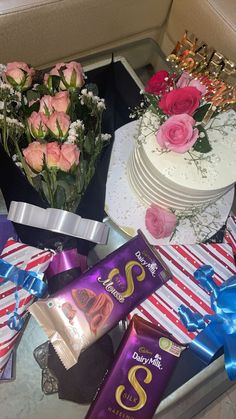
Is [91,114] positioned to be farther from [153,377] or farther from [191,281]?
[153,377]

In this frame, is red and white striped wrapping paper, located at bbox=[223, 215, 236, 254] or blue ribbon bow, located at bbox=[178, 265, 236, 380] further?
red and white striped wrapping paper, located at bbox=[223, 215, 236, 254]

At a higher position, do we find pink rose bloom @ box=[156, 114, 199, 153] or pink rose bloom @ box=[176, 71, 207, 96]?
pink rose bloom @ box=[176, 71, 207, 96]

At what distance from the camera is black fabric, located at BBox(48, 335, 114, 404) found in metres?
0.96

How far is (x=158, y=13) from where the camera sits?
1.51 m

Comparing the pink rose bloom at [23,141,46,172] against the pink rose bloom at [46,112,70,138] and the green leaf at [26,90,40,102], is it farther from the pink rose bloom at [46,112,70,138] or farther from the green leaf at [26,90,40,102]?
the green leaf at [26,90,40,102]

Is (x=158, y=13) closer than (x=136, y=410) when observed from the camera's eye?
No

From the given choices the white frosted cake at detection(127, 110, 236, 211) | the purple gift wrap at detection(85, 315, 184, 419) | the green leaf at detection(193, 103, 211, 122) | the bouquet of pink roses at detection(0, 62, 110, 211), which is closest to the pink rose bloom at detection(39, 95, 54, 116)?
the bouquet of pink roses at detection(0, 62, 110, 211)

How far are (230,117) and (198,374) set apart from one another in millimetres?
665

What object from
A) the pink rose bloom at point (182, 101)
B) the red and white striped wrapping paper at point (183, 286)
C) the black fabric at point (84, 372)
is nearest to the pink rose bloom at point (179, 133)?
the pink rose bloom at point (182, 101)

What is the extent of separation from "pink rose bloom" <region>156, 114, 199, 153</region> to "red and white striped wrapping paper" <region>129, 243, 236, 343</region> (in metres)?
0.28

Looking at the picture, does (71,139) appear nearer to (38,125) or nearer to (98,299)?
(38,125)

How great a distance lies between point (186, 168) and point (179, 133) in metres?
0.11

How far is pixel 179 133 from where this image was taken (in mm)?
908

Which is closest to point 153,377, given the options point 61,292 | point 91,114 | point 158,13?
point 61,292
